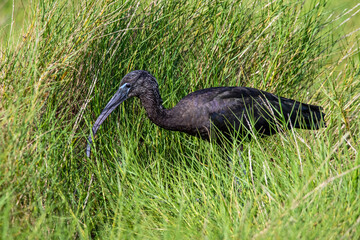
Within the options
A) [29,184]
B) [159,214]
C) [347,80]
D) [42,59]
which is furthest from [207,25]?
[29,184]

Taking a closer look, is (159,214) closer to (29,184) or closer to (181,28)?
(29,184)

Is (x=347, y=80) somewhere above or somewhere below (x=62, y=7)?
below

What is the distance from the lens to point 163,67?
427cm

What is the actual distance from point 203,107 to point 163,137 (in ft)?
1.44

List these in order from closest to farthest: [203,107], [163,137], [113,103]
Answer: [113,103], [203,107], [163,137]

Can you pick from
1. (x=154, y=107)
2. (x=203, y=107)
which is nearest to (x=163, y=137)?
(x=154, y=107)

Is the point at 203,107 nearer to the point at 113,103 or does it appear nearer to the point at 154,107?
the point at 154,107

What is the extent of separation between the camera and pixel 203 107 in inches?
160

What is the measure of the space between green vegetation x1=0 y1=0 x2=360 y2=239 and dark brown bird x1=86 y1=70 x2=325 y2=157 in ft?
0.49

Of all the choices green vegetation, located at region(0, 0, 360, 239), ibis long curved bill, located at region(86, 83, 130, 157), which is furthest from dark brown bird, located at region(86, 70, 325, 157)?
green vegetation, located at region(0, 0, 360, 239)

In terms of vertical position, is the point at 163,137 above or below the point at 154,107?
below

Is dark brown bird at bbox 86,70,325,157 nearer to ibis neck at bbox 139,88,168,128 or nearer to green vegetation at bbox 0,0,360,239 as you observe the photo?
ibis neck at bbox 139,88,168,128

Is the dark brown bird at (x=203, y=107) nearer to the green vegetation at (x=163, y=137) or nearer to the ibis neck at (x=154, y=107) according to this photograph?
the ibis neck at (x=154, y=107)

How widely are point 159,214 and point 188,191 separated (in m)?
0.35
